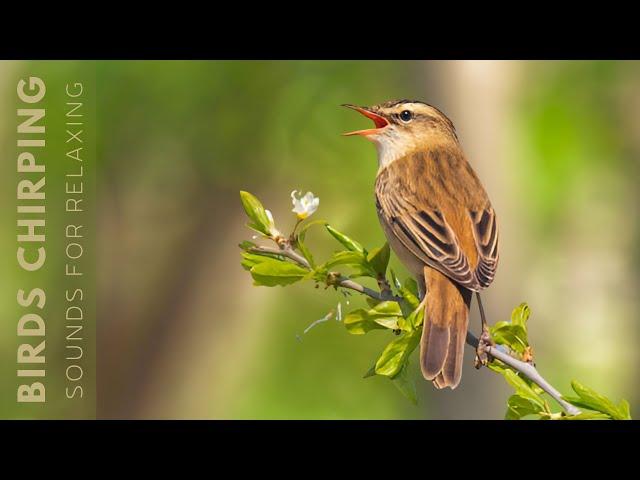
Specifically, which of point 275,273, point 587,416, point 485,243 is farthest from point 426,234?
point 587,416

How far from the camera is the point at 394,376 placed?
3.03 m

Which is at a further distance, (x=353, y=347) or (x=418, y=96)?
(x=353, y=347)

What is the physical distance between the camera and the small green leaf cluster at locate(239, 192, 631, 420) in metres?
2.98

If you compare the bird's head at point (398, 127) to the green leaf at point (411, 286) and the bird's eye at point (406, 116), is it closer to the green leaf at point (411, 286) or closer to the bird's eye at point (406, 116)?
the bird's eye at point (406, 116)

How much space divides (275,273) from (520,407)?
2.85ft

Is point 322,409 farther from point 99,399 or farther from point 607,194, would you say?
point 607,194

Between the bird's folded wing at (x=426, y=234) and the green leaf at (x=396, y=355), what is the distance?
3.05 ft

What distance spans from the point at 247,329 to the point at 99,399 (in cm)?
159

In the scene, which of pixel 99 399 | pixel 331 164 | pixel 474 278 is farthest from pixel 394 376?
pixel 99 399

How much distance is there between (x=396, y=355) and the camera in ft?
9.95

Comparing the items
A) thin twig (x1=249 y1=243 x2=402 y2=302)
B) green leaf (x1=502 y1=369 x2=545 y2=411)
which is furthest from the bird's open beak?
green leaf (x1=502 y1=369 x2=545 y2=411)

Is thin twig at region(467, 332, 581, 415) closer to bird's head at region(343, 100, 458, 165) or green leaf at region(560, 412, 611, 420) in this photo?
green leaf at region(560, 412, 611, 420)

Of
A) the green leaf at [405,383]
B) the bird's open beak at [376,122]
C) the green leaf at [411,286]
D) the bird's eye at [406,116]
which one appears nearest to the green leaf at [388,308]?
the green leaf at [405,383]

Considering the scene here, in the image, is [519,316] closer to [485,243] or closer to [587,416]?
[587,416]
